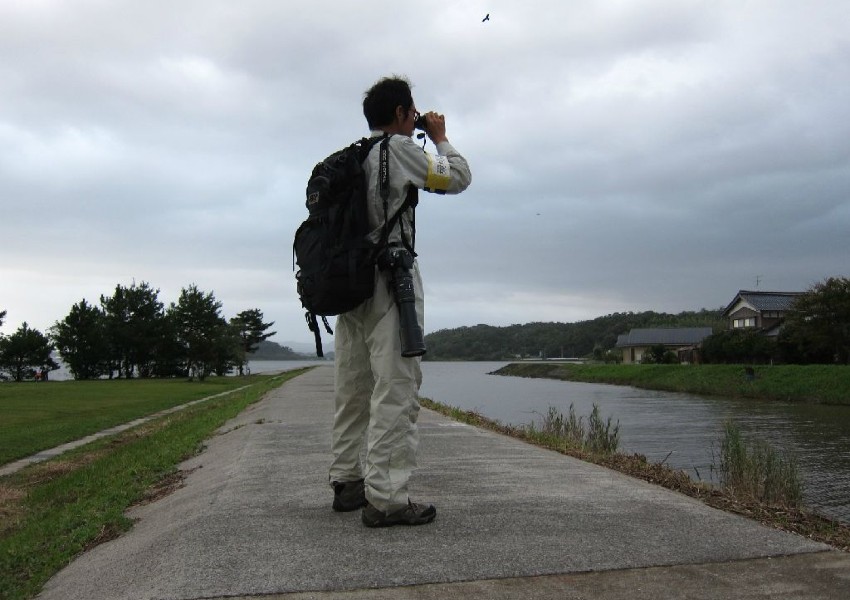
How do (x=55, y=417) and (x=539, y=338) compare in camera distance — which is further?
(x=539, y=338)

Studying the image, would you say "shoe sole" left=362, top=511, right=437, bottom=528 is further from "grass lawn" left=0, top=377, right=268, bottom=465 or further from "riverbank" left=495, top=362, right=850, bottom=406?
"riverbank" left=495, top=362, right=850, bottom=406

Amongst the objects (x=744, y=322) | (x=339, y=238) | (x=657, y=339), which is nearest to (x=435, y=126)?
(x=339, y=238)

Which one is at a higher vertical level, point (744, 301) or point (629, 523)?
point (744, 301)

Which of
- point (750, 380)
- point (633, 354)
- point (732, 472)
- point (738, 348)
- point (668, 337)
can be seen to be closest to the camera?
point (732, 472)

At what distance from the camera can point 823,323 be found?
1565 inches

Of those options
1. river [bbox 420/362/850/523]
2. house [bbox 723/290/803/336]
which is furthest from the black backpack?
house [bbox 723/290/803/336]

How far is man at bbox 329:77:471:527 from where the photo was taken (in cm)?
351

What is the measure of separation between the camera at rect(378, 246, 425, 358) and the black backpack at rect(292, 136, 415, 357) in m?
0.07

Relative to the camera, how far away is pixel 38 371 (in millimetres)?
56562

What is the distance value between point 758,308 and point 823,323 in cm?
2168

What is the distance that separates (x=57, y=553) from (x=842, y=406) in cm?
3168

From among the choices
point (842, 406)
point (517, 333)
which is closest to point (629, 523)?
point (842, 406)

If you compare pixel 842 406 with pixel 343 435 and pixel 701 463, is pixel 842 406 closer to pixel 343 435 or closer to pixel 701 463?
pixel 701 463

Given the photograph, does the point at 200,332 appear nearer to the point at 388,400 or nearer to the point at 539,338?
the point at 388,400
